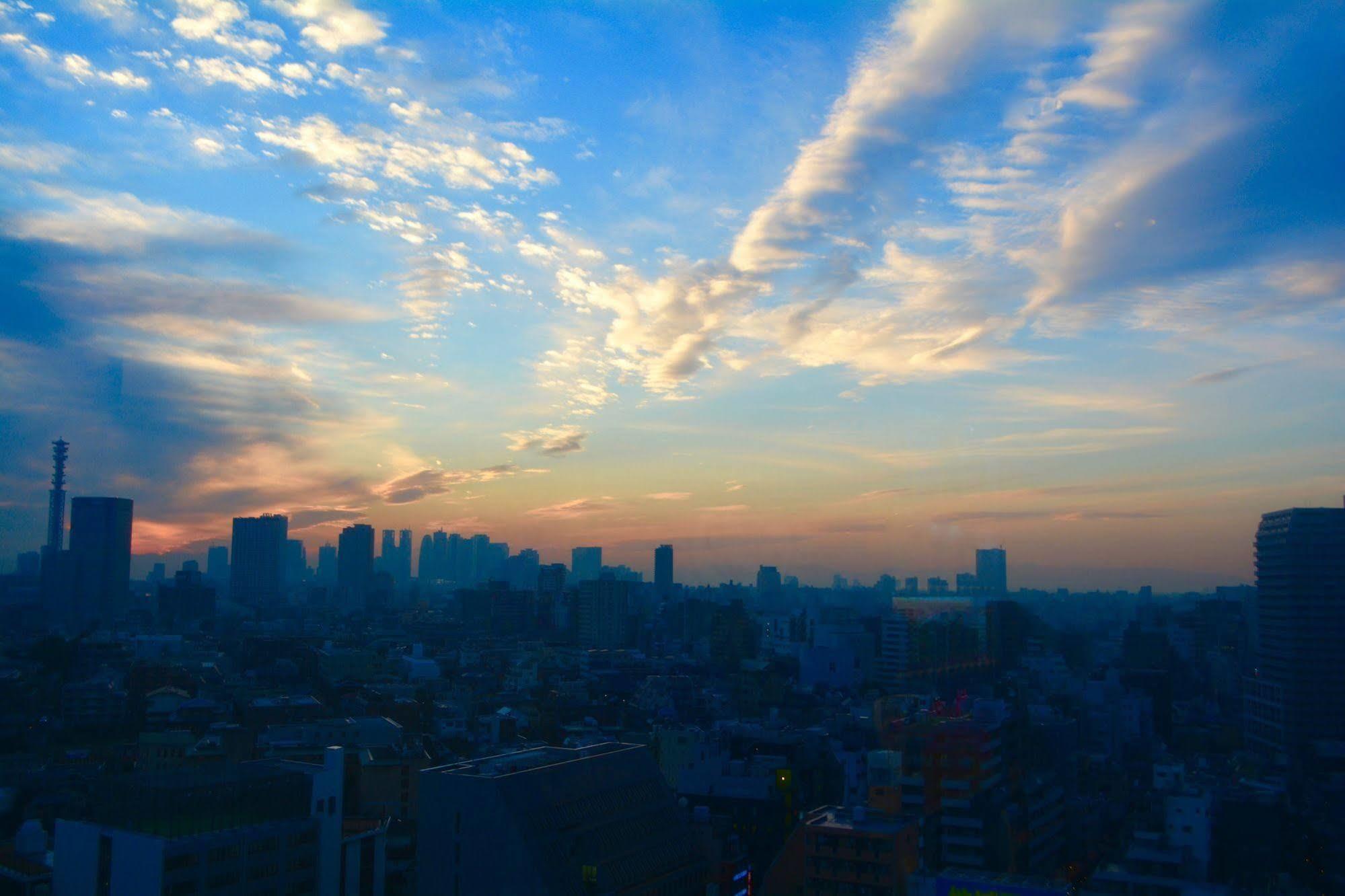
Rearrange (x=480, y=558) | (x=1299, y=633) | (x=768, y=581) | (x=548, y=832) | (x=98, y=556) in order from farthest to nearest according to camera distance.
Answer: (x=480, y=558)
(x=768, y=581)
(x=98, y=556)
(x=1299, y=633)
(x=548, y=832)

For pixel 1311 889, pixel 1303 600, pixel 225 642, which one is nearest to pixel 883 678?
pixel 1303 600

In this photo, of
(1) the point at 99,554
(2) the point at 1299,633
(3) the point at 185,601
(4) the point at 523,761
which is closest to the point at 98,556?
(1) the point at 99,554

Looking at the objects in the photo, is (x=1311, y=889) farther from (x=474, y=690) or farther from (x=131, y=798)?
(x=474, y=690)

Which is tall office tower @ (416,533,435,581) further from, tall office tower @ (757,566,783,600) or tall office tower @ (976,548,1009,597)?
tall office tower @ (976,548,1009,597)

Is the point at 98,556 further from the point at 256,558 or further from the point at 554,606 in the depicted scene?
the point at 554,606

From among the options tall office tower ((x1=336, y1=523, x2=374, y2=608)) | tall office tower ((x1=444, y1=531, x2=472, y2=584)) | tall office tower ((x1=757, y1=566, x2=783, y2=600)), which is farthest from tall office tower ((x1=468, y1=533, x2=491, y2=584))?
tall office tower ((x1=757, y1=566, x2=783, y2=600))
